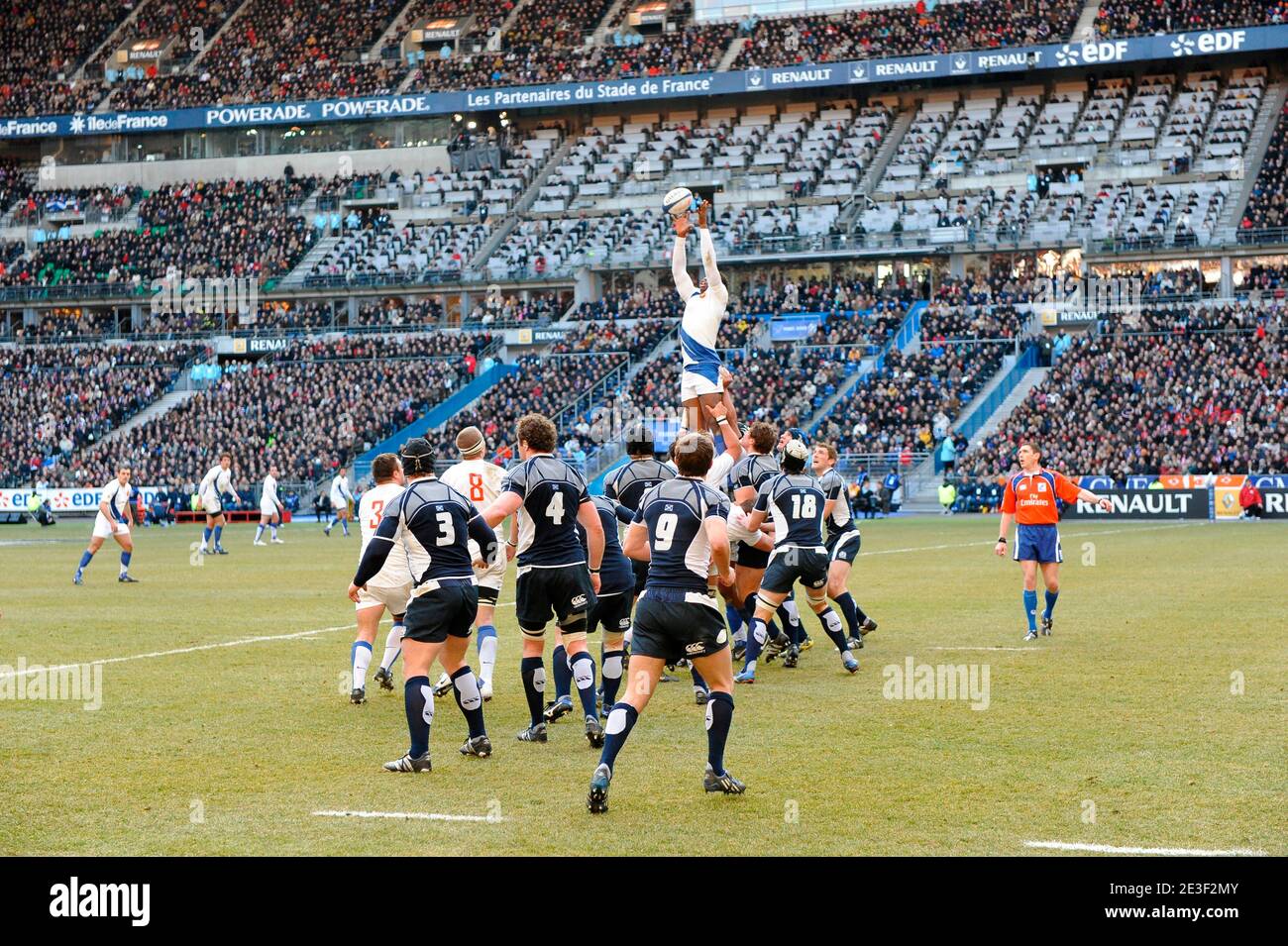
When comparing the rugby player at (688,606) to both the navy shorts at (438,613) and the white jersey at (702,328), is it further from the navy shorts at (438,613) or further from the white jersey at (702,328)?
the white jersey at (702,328)

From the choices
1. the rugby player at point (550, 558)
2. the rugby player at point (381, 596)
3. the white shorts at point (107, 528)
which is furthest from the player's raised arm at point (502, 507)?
the white shorts at point (107, 528)

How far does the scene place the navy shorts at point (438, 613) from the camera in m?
10.7

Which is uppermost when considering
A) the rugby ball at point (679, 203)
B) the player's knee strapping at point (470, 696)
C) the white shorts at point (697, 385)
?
the rugby ball at point (679, 203)

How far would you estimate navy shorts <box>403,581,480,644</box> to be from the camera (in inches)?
421

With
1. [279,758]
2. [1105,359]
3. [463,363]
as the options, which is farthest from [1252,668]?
[463,363]

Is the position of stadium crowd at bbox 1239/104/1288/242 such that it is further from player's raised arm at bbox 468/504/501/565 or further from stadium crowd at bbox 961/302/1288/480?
player's raised arm at bbox 468/504/501/565

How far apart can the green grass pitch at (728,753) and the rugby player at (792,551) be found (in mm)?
420

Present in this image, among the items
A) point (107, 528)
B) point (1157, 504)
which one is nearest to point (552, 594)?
point (107, 528)

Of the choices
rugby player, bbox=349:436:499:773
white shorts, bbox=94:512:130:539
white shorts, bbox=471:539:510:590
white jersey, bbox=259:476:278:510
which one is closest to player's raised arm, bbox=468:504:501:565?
rugby player, bbox=349:436:499:773

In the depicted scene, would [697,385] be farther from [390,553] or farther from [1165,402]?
[1165,402]

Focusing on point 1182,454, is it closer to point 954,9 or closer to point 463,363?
point 463,363

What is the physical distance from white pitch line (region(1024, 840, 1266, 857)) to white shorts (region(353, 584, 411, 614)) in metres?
7.23

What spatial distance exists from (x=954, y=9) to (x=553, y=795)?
68.4 metres

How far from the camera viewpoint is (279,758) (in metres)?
11.1
